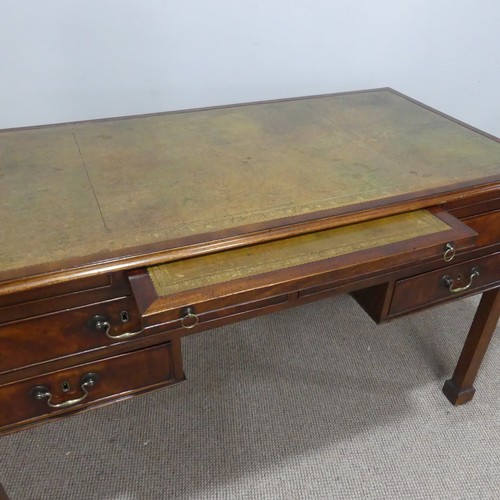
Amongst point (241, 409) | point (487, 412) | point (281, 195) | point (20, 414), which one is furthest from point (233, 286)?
point (487, 412)

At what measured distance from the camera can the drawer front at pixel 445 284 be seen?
90cm

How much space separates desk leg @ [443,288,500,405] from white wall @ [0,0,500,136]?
2.40 feet

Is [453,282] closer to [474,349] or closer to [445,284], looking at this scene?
[445,284]

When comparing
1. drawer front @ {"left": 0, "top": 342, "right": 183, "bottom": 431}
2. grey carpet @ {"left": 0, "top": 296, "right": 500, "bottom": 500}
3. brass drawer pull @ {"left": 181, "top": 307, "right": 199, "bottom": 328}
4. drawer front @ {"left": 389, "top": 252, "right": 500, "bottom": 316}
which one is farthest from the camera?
grey carpet @ {"left": 0, "top": 296, "right": 500, "bottom": 500}

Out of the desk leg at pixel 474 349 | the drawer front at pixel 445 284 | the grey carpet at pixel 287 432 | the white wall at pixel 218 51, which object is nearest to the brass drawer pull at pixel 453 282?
the drawer front at pixel 445 284

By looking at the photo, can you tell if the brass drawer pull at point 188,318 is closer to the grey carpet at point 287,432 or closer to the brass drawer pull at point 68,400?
the brass drawer pull at point 68,400

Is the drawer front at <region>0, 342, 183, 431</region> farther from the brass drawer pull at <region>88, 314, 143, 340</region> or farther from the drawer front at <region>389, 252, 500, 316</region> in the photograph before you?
the drawer front at <region>389, 252, 500, 316</region>

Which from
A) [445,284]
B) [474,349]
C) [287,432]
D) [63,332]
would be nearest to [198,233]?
[63,332]

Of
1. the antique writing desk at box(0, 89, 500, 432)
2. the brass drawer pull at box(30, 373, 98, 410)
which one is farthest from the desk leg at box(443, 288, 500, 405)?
the brass drawer pull at box(30, 373, 98, 410)

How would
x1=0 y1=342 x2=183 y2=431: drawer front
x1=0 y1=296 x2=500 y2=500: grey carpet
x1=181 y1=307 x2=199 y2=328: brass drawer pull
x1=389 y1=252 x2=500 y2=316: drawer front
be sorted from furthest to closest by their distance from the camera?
1. x1=0 y1=296 x2=500 y2=500: grey carpet
2. x1=389 y1=252 x2=500 y2=316: drawer front
3. x1=0 y1=342 x2=183 y2=431: drawer front
4. x1=181 y1=307 x2=199 y2=328: brass drawer pull

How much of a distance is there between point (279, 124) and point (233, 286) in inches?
22.4

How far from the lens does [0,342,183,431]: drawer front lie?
71cm

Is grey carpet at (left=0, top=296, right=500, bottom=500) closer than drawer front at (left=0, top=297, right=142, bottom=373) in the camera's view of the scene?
No

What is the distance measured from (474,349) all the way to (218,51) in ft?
3.12
